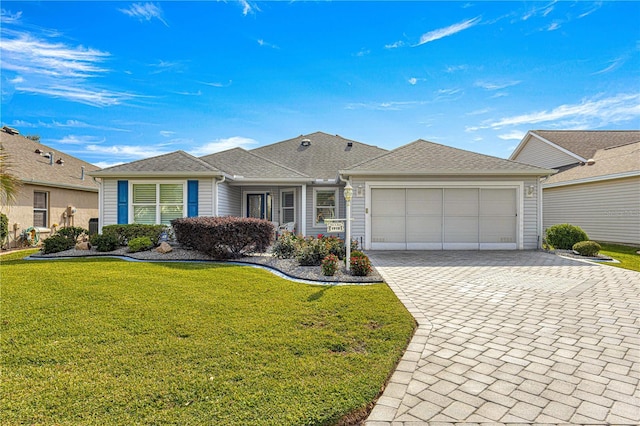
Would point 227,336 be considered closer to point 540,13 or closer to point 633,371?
point 633,371

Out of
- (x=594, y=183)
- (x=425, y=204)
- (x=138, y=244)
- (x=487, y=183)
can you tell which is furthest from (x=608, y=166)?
(x=138, y=244)

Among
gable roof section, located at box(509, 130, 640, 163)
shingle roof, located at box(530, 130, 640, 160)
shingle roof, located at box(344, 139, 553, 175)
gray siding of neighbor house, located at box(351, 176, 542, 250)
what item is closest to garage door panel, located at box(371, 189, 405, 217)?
gray siding of neighbor house, located at box(351, 176, 542, 250)

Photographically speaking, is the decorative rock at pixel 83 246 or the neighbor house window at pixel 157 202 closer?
the decorative rock at pixel 83 246

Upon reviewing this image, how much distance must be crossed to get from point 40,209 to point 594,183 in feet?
78.7

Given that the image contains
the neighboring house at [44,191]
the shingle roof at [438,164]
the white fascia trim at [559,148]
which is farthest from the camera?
the white fascia trim at [559,148]

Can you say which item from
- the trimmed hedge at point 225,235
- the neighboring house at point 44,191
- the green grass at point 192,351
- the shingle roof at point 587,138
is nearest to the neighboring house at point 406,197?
the neighboring house at point 44,191

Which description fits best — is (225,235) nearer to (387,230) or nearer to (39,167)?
(387,230)

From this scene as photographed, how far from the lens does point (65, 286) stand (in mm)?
5824

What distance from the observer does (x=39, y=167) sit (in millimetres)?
13938

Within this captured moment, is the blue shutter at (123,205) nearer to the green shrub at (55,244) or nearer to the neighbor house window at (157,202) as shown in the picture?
the neighbor house window at (157,202)

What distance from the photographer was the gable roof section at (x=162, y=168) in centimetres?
1128

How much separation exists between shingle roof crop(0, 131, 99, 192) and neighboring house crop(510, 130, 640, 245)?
2306cm

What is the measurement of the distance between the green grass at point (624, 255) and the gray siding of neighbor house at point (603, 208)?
66cm

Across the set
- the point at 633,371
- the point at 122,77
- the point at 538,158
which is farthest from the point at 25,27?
the point at 538,158
